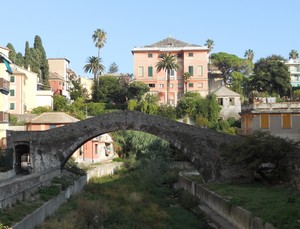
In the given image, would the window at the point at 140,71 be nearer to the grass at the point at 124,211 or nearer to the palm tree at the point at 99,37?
the palm tree at the point at 99,37

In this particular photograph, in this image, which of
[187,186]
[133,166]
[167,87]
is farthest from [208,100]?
[187,186]

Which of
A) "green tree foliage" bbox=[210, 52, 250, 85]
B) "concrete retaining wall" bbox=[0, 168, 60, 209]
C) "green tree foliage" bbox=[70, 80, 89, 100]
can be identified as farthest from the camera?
"green tree foliage" bbox=[210, 52, 250, 85]

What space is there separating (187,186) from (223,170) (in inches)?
222

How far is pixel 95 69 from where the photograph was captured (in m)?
102

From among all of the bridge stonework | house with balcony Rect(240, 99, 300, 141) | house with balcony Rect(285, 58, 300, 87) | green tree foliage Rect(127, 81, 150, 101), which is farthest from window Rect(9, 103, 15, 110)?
house with balcony Rect(285, 58, 300, 87)

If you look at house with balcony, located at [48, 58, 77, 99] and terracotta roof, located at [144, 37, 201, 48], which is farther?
house with balcony, located at [48, 58, 77, 99]

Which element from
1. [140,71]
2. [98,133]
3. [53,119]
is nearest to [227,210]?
[98,133]

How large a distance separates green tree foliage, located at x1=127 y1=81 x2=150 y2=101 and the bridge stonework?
141 feet

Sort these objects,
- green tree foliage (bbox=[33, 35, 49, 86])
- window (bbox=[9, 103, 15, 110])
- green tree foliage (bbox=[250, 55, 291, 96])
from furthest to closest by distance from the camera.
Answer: green tree foliage (bbox=[33, 35, 49, 86])
green tree foliage (bbox=[250, 55, 291, 96])
window (bbox=[9, 103, 15, 110])

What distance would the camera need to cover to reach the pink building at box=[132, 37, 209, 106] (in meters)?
91.2

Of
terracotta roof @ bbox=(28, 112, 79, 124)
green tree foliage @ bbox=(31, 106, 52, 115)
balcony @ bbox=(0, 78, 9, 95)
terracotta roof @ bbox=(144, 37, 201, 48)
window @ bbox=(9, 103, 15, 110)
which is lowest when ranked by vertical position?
terracotta roof @ bbox=(28, 112, 79, 124)

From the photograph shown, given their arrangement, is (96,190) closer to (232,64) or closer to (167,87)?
(167,87)

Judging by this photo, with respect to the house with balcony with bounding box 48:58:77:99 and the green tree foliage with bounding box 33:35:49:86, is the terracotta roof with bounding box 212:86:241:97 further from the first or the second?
the house with balcony with bounding box 48:58:77:99

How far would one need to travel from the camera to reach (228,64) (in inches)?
4119
